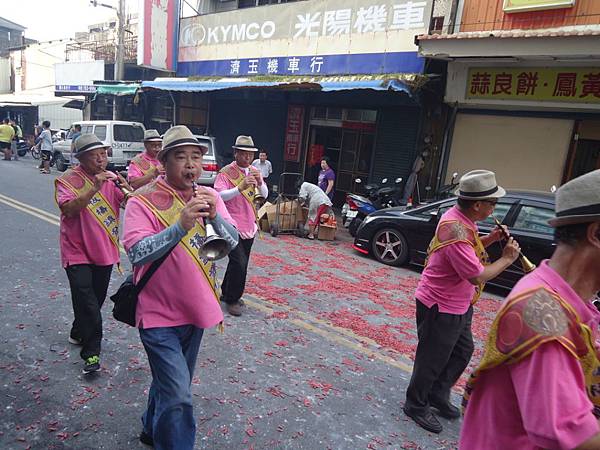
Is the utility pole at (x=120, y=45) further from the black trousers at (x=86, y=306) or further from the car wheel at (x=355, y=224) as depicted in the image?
the black trousers at (x=86, y=306)

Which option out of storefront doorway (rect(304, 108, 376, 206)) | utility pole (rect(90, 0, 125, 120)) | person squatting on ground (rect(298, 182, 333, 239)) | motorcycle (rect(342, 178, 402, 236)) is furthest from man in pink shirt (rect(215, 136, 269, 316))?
utility pole (rect(90, 0, 125, 120))

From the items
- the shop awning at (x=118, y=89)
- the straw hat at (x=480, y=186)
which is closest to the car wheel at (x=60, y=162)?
the shop awning at (x=118, y=89)

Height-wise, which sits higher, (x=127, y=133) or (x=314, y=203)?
(x=127, y=133)

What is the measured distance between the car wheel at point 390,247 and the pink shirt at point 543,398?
6.13 meters

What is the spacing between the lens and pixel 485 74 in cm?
951

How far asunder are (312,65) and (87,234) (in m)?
10.4

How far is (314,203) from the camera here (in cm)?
930

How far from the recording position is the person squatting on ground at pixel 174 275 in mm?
2180

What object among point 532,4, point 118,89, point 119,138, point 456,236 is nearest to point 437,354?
point 456,236

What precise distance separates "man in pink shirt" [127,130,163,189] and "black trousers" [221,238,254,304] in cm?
150

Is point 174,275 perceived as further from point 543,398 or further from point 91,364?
point 543,398

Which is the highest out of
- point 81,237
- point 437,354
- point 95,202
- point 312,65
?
point 312,65

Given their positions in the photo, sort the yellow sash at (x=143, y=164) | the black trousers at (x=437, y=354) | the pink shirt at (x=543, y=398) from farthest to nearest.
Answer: the yellow sash at (x=143, y=164) → the black trousers at (x=437, y=354) → the pink shirt at (x=543, y=398)

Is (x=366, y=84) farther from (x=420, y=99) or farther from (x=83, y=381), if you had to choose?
(x=83, y=381)
